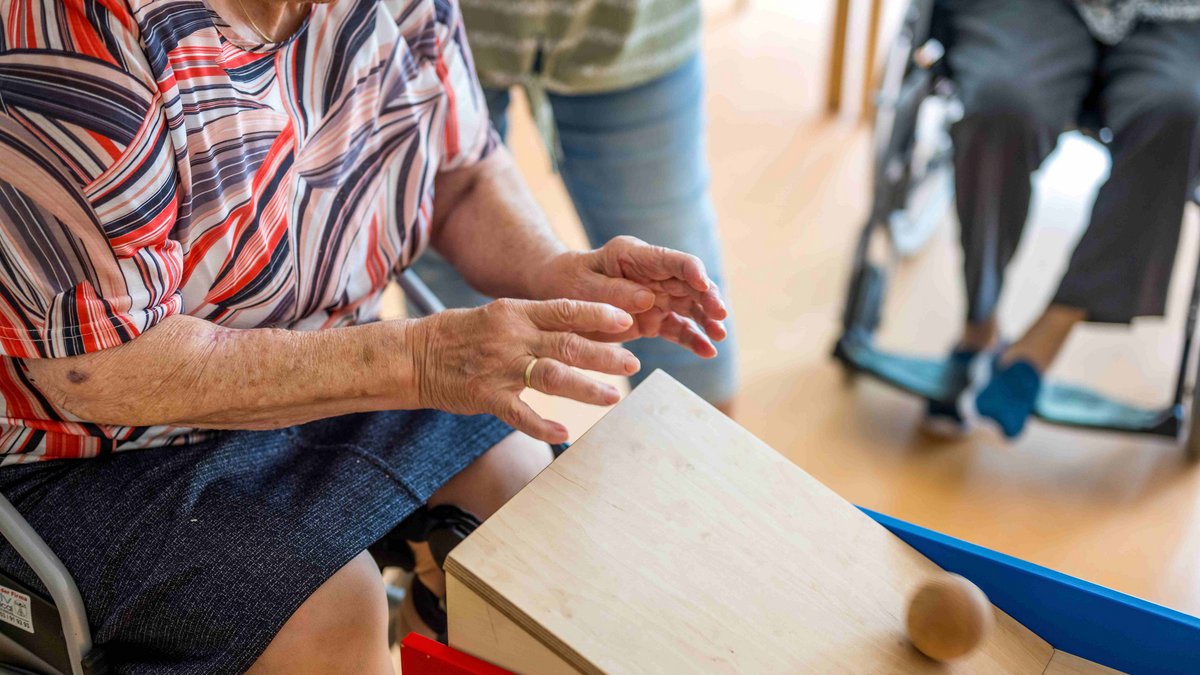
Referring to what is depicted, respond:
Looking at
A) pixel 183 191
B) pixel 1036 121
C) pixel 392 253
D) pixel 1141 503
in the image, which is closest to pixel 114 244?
pixel 183 191

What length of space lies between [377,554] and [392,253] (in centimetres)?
30

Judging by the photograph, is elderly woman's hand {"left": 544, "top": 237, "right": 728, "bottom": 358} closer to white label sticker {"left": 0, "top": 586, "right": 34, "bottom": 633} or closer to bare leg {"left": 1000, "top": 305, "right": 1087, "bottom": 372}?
white label sticker {"left": 0, "top": 586, "right": 34, "bottom": 633}

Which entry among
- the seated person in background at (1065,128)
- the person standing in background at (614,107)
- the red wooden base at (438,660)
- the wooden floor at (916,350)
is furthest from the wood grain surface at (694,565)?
the seated person in background at (1065,128)

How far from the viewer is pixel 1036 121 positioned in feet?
5.65

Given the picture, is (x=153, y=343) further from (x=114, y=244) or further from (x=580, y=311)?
(x=580, y=311)

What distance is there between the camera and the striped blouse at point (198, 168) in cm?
79

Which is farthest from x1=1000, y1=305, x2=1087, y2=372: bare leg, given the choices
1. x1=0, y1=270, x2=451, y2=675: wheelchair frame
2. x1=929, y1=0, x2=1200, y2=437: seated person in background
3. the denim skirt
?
x1=0, y1=270, x2=451, y2=675: wheelchair frame

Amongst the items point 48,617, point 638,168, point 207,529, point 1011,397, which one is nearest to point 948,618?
point 207,529

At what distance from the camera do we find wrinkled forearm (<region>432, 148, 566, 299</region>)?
1.15 meters

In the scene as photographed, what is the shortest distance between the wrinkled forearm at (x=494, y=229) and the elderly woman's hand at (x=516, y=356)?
23 centimetres

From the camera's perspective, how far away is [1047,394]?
1.91 m

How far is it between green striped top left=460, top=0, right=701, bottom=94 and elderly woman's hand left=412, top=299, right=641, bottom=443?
640 mm

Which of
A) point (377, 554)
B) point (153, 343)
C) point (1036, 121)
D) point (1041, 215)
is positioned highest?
point (153, 343)

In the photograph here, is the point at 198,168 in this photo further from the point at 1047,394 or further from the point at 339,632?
the point at 1047,394
